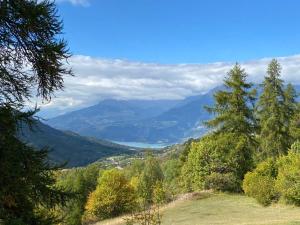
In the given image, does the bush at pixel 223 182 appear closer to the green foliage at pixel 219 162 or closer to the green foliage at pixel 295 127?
the green foliage at pixel 219 162

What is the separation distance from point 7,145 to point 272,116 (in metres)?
52.6

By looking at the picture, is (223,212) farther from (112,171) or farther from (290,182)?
(112,171)

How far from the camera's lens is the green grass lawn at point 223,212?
3625cm

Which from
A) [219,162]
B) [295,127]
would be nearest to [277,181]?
[219,162]

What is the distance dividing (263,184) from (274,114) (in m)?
14.9

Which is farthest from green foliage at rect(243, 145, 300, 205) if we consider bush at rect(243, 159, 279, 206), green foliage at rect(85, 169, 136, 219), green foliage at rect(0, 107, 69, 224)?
green foliage at rect(0, 107, 69, 224)

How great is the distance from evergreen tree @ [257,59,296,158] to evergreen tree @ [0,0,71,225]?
1980 inches

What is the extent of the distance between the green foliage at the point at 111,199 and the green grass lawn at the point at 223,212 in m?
19.9

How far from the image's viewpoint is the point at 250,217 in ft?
124

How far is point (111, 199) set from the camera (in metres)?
68.8

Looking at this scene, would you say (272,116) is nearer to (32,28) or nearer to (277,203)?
(277,203)

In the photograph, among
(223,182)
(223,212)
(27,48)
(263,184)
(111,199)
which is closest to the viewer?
(27,48)

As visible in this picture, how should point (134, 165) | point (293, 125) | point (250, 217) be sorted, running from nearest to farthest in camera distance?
point (250, 217), point (293, 125), point (134, 165)

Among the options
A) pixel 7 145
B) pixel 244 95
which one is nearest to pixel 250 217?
pixel 244 95
